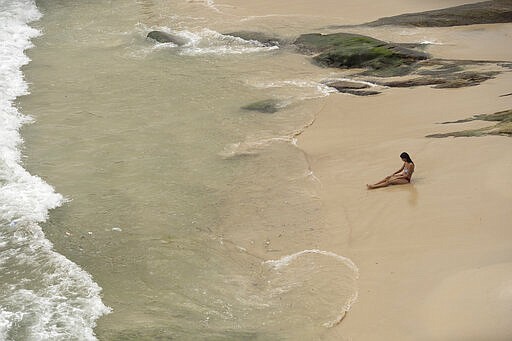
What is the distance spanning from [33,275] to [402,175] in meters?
6.19

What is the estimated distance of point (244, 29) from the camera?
24.5 m

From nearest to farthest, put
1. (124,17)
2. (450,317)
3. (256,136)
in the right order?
(450,317) < (256,136) < (124,17)

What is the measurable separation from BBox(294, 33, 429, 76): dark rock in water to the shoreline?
7.30 feet

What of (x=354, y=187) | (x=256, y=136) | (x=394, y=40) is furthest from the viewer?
(x=394, y=40)

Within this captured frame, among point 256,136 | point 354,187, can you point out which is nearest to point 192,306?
Result: point 354,187

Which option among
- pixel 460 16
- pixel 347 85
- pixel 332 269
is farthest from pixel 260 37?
pixel 332 269

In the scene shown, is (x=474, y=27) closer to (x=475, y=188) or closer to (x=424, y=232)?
(x=475, y=188)

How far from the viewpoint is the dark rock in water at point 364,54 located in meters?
19.7

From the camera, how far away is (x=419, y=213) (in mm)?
12023

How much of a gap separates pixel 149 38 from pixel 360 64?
722 centimetres

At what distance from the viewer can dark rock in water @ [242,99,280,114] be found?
17438 mm

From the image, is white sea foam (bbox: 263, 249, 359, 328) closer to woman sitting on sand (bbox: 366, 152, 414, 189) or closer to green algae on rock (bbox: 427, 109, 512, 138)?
woman sitting on sand (bbox: 366, 152, 414, 189)

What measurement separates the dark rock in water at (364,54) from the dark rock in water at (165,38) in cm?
404

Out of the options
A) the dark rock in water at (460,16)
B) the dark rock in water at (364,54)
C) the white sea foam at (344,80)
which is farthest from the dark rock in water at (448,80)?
the dark rock in water at (460,16)
